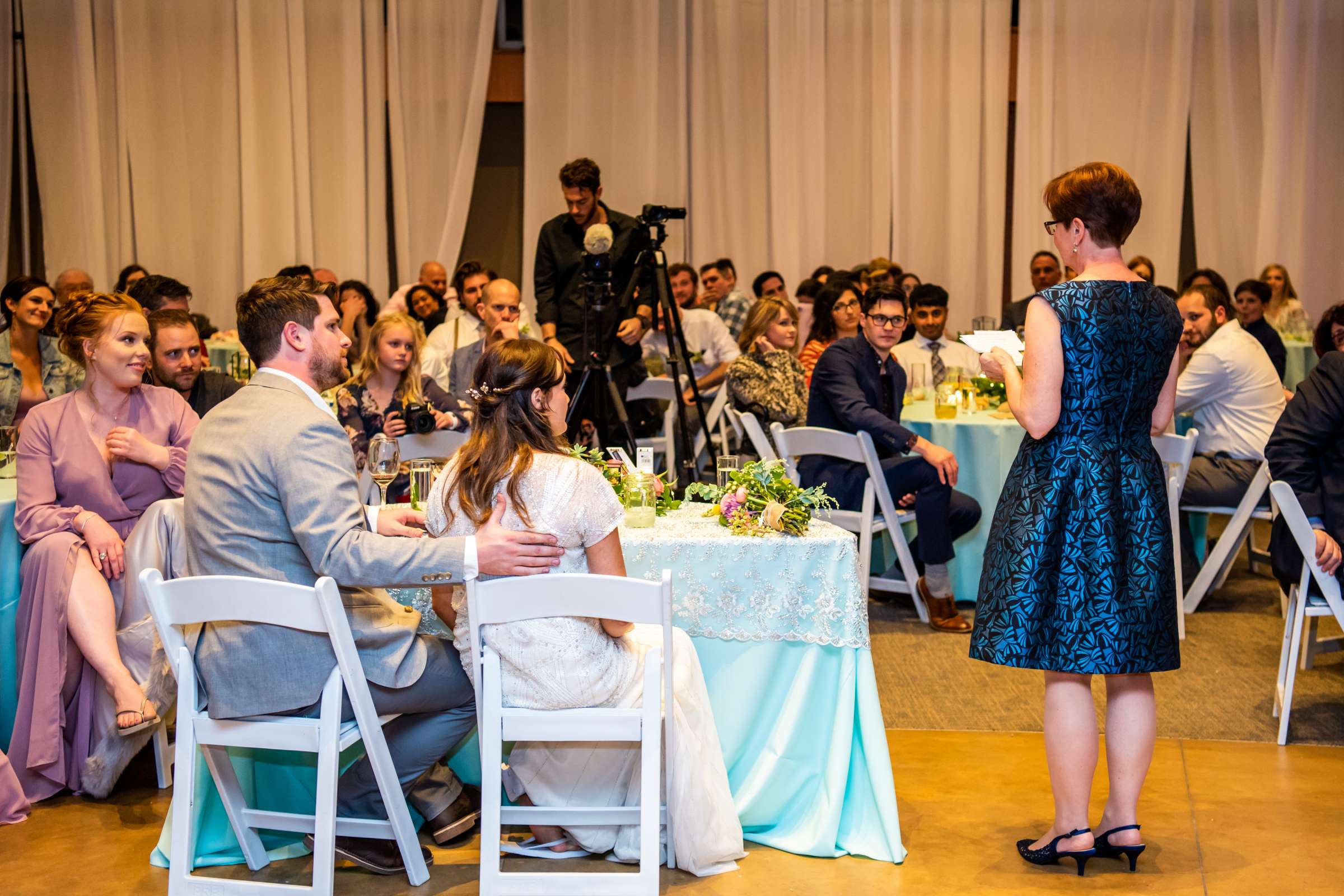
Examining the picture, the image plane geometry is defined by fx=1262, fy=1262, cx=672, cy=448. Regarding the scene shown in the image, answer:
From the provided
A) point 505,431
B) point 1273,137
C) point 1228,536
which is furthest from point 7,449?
point 1273,137

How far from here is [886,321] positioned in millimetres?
4953

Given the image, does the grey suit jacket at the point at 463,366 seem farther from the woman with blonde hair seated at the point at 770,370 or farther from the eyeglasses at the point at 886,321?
the eyeglasses at the point at 886,321

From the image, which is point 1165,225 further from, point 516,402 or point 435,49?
point 516,402

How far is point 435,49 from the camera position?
9.98 m

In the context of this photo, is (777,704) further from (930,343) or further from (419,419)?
(930,343)

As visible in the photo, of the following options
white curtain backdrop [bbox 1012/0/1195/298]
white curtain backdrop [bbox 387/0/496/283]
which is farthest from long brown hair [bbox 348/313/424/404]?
white curtain backdrop [bbox 1012/0/1195/298]

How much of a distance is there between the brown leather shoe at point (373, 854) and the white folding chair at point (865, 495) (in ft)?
7.24

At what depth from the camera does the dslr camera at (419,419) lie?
14.4ft

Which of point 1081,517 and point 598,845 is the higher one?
point 1081,517

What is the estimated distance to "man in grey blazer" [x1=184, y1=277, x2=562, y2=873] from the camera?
2.48 meters

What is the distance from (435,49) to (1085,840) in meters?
8.70

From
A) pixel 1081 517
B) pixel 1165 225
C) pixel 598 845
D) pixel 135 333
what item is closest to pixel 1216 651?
pixel 1081 517

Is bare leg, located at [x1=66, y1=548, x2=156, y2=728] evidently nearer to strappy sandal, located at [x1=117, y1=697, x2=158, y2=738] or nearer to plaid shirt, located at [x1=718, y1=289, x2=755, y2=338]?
strappy sandal, located at [x1=117, y1=697, x2=158, y2=738]

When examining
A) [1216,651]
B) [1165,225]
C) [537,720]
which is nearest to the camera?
[537,720]
